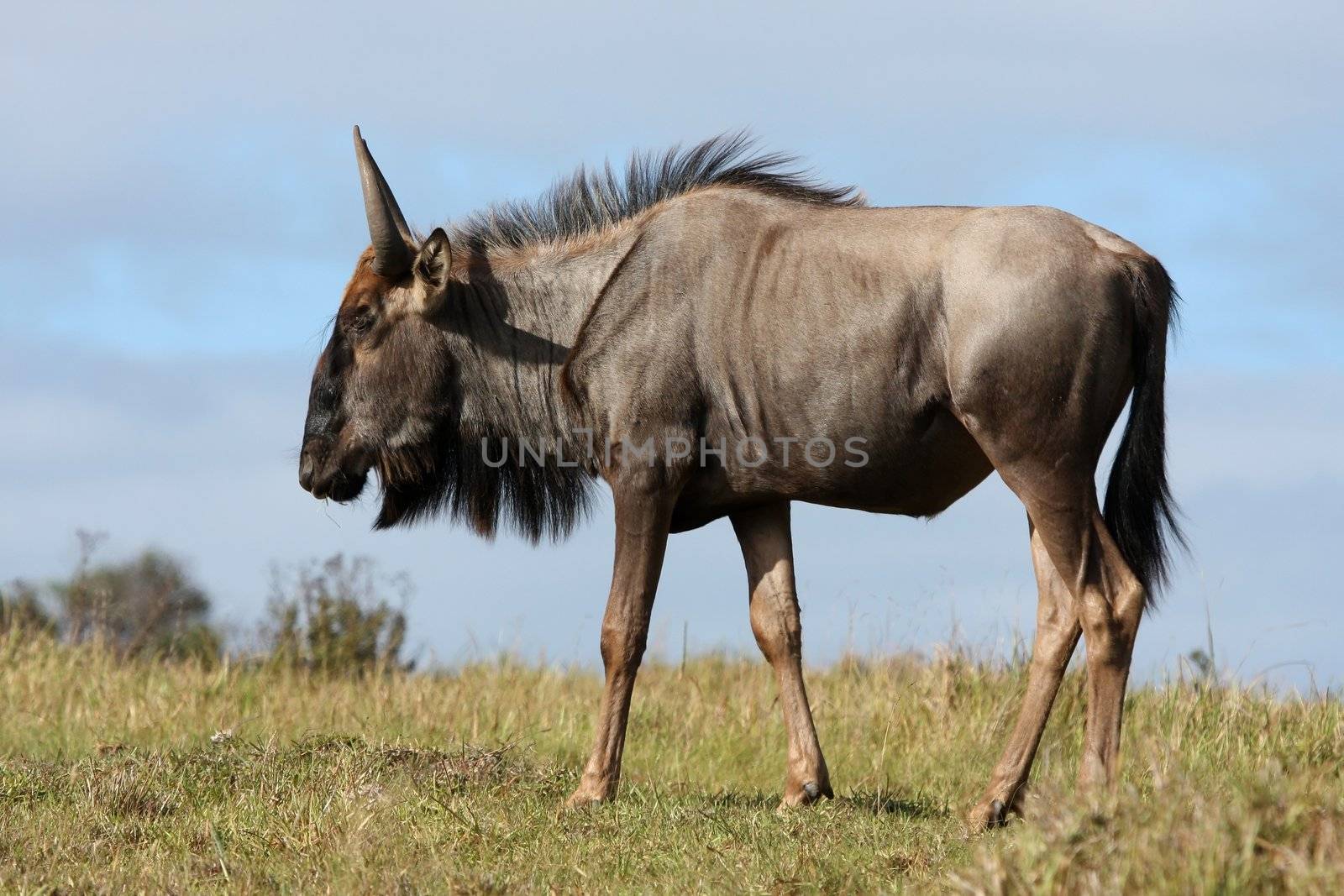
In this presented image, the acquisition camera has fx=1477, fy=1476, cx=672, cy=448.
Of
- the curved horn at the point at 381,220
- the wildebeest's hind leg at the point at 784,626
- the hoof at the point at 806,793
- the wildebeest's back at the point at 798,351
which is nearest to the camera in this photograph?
the wildebeest's back at the point at 798,351

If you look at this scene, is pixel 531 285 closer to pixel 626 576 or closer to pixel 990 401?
pixel 626 576

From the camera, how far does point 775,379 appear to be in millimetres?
6926

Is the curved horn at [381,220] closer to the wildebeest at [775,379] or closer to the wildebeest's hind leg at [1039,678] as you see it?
→ the wildebeest at [775,379]

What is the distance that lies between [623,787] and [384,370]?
Result: 249cm

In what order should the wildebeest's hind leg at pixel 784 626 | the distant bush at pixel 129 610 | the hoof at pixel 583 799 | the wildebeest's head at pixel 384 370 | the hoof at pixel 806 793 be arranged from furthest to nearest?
the distant bush at pixel 129 610, the wildebeest's head at pixel 384 370, the wildebeest's hind leg at pixel 784 626, the hoof at pixel 806 793, the hoof at pixel 583 799

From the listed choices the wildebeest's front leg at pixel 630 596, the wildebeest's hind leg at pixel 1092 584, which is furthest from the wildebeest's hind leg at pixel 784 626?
the wildebeest's hind leg at pixel 1092 584

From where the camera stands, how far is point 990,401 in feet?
21.3

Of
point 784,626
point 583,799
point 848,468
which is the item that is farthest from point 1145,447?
point 583,799

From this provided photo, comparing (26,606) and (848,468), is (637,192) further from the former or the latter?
(26,606)

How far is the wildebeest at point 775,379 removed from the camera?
6543mm

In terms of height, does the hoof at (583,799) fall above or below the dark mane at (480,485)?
below

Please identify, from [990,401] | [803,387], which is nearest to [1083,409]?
[990,401]

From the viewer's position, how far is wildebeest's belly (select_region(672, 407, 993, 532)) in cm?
682

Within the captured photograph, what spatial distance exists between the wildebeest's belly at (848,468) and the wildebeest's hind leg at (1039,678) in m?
0.49
